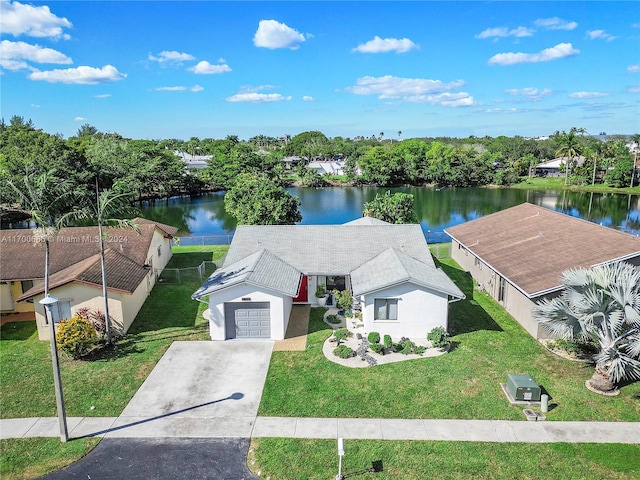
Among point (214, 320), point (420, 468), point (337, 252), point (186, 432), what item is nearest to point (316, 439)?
point (420, 468)

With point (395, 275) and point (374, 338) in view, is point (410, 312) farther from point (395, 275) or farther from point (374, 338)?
point (374, 338)

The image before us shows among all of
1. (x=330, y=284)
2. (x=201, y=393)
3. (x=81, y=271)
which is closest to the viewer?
(x=201, y=393)


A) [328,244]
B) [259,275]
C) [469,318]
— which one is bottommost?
[469,318]

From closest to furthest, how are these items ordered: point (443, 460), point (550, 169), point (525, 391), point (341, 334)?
point (443, 460), point (525, 391), point (341, 334), point (550, 169)

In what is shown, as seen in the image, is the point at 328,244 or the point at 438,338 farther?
the point at 328,244

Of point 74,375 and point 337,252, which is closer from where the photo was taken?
point 74,375

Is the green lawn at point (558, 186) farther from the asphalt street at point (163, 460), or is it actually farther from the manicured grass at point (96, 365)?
the asphalt street at point (163, 460)

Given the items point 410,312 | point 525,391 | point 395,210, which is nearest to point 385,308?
point 410,312

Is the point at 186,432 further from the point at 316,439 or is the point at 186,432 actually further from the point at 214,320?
the point at 214,320

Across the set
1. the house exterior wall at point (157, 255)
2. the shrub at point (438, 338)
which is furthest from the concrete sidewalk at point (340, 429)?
the house exterior wall at point (157, 255)
